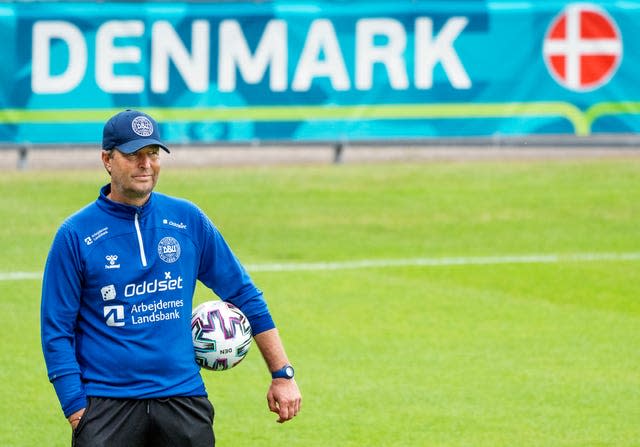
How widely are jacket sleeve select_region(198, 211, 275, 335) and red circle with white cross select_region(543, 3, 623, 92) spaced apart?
15906 mm

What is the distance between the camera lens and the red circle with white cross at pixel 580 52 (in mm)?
21406

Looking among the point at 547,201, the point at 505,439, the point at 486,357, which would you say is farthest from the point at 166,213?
the point at 547,201

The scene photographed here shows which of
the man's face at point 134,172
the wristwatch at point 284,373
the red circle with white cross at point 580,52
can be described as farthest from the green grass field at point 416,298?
the man's face at point 134,172

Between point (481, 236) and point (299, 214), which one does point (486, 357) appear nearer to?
point (481, 236)

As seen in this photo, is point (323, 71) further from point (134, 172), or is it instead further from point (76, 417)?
point (76, 417)

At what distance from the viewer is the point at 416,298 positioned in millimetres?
13875

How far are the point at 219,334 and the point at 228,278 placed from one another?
0.27m

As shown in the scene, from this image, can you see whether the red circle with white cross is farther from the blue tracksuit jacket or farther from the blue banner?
the blue tracksuit jacket

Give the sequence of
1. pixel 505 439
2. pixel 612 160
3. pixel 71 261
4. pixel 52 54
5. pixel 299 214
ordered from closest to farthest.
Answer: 1. pixel 71 261
2. pixel 505 439
3. pixel 299 214
4. pixel 52 54
5. pixel 612 160

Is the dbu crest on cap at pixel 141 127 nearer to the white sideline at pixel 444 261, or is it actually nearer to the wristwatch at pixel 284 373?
the wristwatch at pixel 284 373

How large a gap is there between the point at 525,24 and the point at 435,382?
1182 cm

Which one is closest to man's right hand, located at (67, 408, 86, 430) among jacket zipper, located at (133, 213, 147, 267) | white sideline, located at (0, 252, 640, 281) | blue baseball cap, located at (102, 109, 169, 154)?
jacket zipper, located at (133, 213, 147, 267)

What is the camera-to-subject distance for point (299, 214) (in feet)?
61.3

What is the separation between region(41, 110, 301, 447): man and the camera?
571cm
